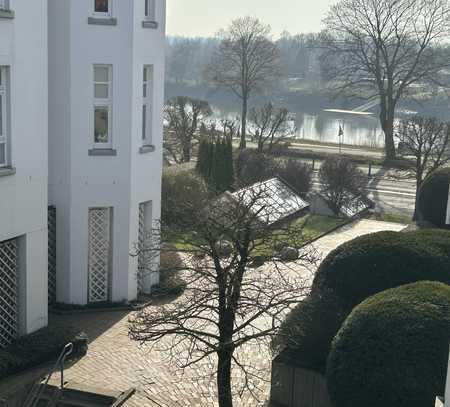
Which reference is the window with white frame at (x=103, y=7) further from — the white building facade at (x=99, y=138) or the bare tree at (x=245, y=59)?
the bare tree at (x=245, y=59)

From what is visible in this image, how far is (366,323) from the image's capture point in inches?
418

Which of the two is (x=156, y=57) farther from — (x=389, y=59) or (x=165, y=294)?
(x=389, y=59)

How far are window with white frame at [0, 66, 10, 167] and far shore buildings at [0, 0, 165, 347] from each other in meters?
0.05

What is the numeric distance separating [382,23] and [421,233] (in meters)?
38.3

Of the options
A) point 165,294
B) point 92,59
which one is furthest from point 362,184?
point 92,59

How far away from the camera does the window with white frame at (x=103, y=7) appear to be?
15859 mm

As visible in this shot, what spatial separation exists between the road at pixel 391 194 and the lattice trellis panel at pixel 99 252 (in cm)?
1899

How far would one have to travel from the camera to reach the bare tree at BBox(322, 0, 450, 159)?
1960 inches

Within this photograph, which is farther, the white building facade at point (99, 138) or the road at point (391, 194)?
the road at point (391, 194)

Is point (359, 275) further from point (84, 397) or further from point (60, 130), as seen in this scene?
point (60, 130)

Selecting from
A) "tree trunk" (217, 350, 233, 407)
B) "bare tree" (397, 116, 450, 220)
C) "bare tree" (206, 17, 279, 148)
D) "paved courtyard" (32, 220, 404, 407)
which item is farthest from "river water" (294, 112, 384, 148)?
"tree trunk" (217, 350, 233, 407)

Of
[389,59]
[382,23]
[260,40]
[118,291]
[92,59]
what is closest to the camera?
[92,59]

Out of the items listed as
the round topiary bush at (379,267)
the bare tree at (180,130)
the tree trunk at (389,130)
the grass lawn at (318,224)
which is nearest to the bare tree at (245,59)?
the tree trunk at (389,130)

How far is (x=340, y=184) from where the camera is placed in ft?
98.8
